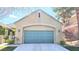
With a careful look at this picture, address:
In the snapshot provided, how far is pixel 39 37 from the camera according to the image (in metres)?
4.95

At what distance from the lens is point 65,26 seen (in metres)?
4.93

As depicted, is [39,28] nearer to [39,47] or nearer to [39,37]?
[39,37]

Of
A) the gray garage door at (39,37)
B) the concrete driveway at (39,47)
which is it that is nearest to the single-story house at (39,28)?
the gray garage door at (39,37)

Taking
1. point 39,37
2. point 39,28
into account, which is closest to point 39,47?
point 39,37

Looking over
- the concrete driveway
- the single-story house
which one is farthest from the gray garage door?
the concrete driveway

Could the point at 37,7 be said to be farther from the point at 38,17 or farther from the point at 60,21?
the point at 60,21

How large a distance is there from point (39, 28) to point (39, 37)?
0.29m

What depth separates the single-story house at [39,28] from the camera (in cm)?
488

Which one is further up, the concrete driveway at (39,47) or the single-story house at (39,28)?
the single-story house at (39,28)

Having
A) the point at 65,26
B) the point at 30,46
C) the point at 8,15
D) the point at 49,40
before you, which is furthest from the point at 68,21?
the point at 8,15

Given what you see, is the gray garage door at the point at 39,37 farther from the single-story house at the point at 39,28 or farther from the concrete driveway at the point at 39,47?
the concrete driveway at the point at 39,47

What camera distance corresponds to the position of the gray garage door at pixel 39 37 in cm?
494

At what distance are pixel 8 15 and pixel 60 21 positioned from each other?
165 cm
